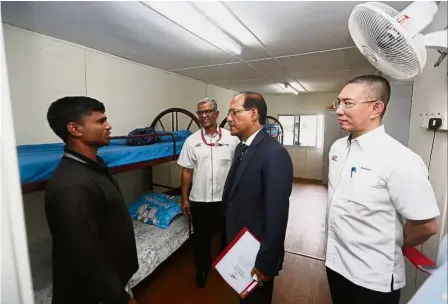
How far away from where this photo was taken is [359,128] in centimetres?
98

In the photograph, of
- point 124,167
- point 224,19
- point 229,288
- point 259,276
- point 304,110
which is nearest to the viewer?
point 259,276

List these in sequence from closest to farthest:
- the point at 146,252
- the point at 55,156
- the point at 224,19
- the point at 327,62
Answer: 1. the point at 55,156
2. the point at 224,19
3. the point at 146,252
4. the point at 327,62

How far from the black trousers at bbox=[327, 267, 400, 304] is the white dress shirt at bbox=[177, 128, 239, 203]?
1096 millimetres

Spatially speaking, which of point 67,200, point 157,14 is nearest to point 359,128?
point 67,200

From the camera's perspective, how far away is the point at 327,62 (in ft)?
8.56

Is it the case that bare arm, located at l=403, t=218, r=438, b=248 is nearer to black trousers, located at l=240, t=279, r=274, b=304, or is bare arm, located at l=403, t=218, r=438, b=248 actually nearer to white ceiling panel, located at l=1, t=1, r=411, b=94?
black trousers, located at l=240, t=279, r=274, b=304

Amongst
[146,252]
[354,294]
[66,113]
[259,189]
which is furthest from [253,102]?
[146,252]

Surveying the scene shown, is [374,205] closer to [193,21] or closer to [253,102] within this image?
[253,102]

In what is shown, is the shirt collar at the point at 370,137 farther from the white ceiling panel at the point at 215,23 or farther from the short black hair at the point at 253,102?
the white ceiling panel at the point at 215,23

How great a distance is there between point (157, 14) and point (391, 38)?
1.30m

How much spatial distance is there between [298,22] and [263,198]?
1257 millimetres

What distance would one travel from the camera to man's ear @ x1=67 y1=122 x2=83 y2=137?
3.16 ft

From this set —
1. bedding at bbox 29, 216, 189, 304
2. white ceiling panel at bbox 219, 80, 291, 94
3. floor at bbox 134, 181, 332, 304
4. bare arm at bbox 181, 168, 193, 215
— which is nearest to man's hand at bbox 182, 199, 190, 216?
bare arm at bbox 181, 168, 193, 215

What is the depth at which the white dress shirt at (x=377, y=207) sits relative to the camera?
808mm
